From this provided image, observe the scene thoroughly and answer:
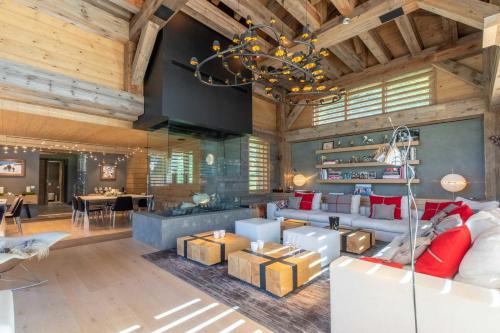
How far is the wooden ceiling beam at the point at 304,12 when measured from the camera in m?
4.01

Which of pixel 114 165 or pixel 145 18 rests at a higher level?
pixel 145 18

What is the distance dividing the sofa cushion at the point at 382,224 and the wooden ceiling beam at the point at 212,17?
4096 millimetres

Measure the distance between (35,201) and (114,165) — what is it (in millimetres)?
2793

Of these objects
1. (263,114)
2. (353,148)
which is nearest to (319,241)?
(353,148)

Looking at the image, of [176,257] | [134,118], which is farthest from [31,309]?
[134,118]

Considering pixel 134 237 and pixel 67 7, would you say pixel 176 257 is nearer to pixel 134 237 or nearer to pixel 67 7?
pixel 134 237

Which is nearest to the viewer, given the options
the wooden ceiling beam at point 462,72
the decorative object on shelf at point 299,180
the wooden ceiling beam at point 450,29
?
the wooden ceiling beam at point 450,29

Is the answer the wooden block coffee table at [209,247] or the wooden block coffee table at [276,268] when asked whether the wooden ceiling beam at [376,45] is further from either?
the wooden block coffee table at [209,247]

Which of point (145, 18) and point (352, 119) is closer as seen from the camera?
point (145, 18)

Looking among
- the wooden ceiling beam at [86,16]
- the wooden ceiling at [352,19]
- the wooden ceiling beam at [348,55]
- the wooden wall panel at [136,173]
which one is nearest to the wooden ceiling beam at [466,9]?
the wooden ceiling at [352,19]

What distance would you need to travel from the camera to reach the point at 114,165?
10148 mm

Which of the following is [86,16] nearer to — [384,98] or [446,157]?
[384,98]

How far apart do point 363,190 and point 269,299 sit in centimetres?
440

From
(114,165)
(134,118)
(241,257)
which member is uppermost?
(134,118)
